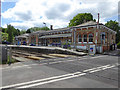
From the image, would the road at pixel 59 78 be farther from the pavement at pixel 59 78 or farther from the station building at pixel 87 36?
the station building at pixel 87 36

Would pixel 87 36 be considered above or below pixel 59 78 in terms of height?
above

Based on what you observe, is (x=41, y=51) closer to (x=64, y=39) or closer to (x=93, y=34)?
(x=64, y=39)

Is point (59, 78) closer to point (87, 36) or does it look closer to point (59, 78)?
point (59, 78)

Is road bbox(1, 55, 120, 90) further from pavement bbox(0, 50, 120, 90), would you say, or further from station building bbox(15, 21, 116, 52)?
station building bbox(15, 21, 116, 52)

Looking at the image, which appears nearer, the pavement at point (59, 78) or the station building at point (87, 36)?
the pavement at point (59, 78)

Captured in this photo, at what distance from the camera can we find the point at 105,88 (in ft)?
12.8

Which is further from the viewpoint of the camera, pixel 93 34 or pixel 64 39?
Answer: pixel 64 39

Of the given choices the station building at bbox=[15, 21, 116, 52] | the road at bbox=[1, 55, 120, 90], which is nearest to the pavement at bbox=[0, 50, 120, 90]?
the road at bbox=[1, 55, 120, 90]

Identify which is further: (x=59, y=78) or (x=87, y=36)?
(x=87, y=36)

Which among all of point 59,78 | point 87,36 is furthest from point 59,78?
point 87,36

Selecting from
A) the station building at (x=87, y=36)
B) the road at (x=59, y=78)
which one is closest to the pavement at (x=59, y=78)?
the road at (x=59, y=78)

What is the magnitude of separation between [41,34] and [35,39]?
13.5 ft

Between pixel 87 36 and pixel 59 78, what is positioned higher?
pixel 87 36

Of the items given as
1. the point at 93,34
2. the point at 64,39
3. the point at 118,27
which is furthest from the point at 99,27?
the point at 118,27
